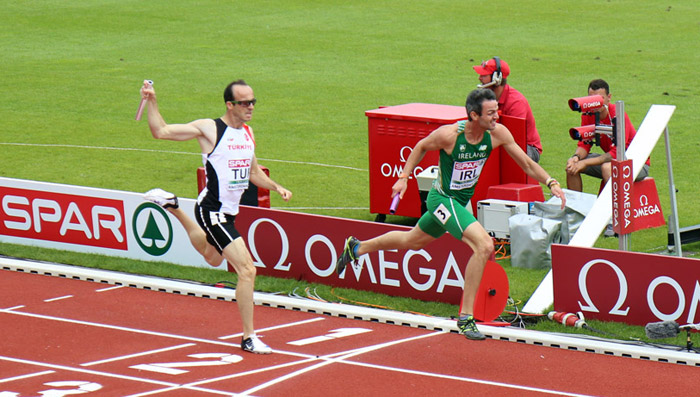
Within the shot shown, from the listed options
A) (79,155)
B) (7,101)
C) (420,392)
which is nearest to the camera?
(420,392)

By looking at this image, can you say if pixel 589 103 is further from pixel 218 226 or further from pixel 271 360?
pixel 271 360

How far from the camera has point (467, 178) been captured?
33.7ft

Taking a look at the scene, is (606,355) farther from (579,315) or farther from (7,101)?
(7,101)

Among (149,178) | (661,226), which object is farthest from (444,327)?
(149,178)

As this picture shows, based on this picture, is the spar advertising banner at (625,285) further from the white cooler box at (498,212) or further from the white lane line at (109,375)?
the white lane line at (109,375)

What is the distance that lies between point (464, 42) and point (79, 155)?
41.4 feet

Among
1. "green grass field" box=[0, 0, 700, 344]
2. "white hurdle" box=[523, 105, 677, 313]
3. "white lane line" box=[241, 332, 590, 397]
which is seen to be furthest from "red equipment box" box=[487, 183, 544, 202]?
"white lane line" box=[241, 332, 590, 397]

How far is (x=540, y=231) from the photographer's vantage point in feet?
40.6

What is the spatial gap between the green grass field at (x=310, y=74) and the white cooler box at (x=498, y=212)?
2.10 ft

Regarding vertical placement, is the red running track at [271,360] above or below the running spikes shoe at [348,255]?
below

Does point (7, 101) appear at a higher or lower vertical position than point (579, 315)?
higher

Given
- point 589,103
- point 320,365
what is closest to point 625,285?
point 589,103

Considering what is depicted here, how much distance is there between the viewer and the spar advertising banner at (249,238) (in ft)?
37.7

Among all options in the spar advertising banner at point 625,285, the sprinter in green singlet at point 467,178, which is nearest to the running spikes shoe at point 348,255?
the sprinter in green singlet at point 467,178
